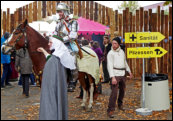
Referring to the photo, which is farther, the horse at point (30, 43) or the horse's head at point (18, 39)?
the horse's head at point (18, 39)

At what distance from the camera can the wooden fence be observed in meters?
13.4

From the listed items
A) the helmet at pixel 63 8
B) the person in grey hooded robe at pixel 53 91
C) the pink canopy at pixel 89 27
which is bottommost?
the person in grey hooded robe at pixel 53 91

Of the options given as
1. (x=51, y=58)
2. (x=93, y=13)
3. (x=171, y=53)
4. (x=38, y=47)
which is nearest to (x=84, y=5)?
(x=93, y=13)

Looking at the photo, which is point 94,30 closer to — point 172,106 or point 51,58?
point 172,106

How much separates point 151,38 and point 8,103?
16.2 feet

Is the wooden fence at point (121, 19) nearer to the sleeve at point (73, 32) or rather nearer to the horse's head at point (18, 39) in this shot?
the sleeve at point (73, 32)

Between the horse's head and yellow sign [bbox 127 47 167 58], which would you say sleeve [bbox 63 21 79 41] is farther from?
yellow sign [bbox 127 47 167 58]

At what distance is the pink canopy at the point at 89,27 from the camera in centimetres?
1564

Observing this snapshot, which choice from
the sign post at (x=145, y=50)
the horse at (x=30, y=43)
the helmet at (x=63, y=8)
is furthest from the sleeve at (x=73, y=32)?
the sign post at (x=145, y=50)

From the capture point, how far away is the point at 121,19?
46.3ft

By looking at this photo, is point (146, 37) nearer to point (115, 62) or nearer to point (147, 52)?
point (147, 52)

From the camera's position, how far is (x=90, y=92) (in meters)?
7.87

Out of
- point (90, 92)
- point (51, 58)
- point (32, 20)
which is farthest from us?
point (32, 20)

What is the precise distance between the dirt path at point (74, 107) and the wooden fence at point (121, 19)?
2.95 meters
